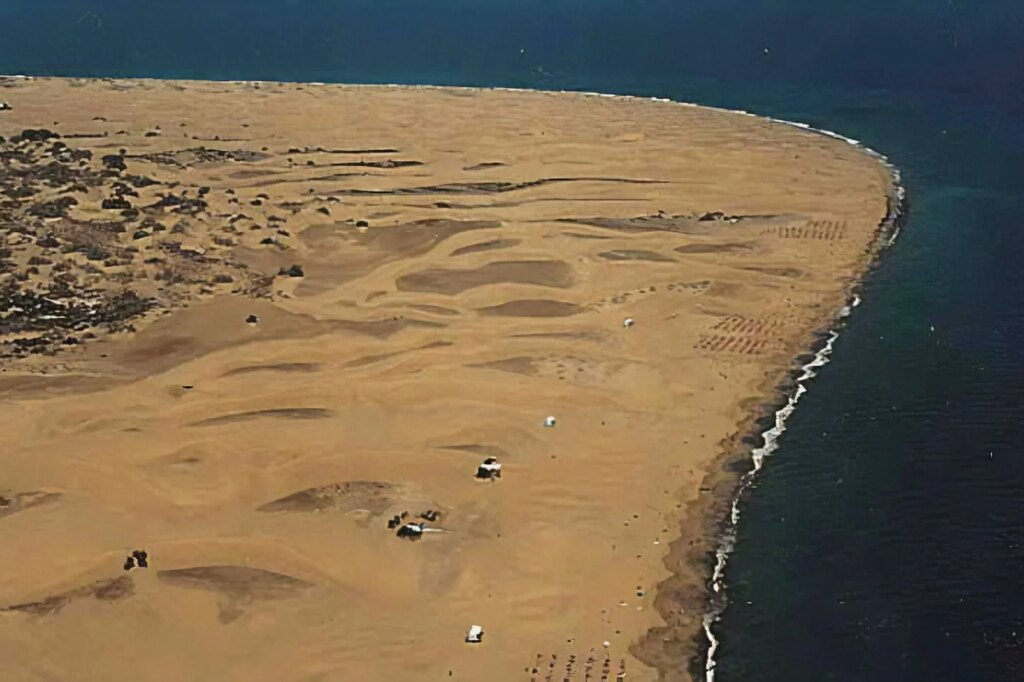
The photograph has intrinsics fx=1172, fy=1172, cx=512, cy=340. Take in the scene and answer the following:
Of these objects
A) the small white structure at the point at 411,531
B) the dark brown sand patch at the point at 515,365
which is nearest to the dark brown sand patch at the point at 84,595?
the small white structure at the point at 411,531

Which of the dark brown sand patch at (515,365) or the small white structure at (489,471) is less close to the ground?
the small white structure at (489,471)

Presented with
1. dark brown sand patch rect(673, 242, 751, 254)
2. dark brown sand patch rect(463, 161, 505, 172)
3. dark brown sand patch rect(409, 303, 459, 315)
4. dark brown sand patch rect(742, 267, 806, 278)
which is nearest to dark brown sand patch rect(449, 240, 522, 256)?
dark brown sand patch rect(409, 303, 459, 315)

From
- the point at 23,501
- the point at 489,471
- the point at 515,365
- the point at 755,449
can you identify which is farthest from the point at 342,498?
the point at 755,449

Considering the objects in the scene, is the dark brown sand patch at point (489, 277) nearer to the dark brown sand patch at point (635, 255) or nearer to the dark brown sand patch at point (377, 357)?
the dark brown sand patch at point (635, 255)

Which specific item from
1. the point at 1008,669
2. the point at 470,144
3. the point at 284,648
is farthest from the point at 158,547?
the point at 470,144

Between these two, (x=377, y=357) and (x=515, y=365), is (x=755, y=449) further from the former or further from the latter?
(x=377, y=357)

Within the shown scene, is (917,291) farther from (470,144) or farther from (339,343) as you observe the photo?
(470,144)
